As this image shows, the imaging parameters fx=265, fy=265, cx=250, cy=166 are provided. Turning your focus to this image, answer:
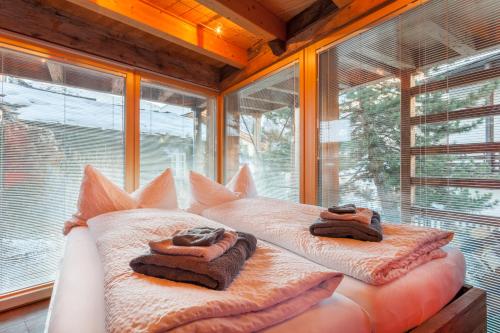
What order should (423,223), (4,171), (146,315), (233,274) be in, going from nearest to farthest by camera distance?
(146,315) → (233,274) → (423,223) → (4,171)

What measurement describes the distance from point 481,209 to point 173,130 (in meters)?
2.62

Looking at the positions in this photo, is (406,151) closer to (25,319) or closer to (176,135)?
(176,135)

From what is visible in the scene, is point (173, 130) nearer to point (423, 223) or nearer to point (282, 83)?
point (282, 83)

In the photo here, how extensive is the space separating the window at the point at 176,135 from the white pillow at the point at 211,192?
20.1 inches

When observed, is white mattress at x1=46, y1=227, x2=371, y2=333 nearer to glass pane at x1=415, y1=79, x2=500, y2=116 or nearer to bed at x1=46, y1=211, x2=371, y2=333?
bed at x1=46, y1=211, x2=371, y2=333

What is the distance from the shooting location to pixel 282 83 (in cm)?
256

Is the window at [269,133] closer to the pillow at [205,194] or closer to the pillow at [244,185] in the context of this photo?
the pillow at [244,185]

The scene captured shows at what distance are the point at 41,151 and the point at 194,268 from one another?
2098 millimetres

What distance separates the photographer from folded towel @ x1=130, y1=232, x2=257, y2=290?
0.76 metres

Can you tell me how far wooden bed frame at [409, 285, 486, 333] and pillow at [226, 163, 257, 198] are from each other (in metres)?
1.70

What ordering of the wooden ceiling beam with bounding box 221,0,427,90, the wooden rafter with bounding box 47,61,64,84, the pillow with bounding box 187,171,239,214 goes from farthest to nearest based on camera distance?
1. the pillow with bounding box 187,171,239,214
2. the wooden rafter with bounding box 47,61,64,84
3. the wooden ceiling beam with bounding box 221,0,427,90

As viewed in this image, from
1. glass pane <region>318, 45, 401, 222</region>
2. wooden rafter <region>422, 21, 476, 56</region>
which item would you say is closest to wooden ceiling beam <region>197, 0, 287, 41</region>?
glass pane <region>318, 45, 401, 222</region>

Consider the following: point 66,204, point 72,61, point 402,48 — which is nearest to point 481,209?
point 402,48

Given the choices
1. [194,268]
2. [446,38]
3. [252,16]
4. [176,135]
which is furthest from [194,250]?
[176,135]
